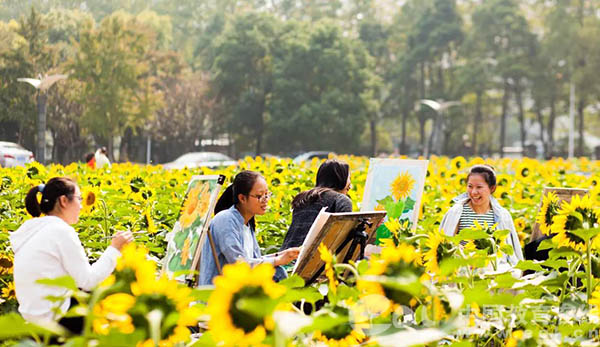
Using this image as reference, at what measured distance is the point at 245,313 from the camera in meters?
1.41

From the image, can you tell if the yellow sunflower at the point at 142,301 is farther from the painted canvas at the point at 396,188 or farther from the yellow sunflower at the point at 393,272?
the painted canvas at the point at 396,188

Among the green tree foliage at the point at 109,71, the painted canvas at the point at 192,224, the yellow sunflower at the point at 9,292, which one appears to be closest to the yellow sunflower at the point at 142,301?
the painted canvas at the point at 192,224

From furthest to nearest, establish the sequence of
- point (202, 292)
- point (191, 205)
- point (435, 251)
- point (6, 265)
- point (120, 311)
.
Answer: point (6, 265) < point (191, 205) < point (435, 251) < point (202, 292) < point (120, 311)

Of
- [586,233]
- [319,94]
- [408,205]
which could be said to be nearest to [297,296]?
[586,233]

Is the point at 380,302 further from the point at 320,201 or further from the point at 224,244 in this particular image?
the point at 320,201

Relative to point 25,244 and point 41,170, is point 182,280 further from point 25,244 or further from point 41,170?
point 41,170

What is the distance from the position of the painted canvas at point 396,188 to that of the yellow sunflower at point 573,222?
9.76 ft

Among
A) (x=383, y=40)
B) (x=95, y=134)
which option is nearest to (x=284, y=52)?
(x=383, y=40)

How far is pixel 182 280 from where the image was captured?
4309 millimetres

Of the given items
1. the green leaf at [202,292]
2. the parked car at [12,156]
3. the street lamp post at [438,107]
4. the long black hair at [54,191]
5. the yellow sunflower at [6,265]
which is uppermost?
the street lamp post at [438,107]

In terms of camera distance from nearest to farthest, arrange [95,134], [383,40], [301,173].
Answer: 1. [301,173]
2. [95,134]
3. [383,40]

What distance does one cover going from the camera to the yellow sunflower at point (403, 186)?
18.8 feet

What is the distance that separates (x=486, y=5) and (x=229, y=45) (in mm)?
13378

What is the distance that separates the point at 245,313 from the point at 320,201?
3558 millimetres
